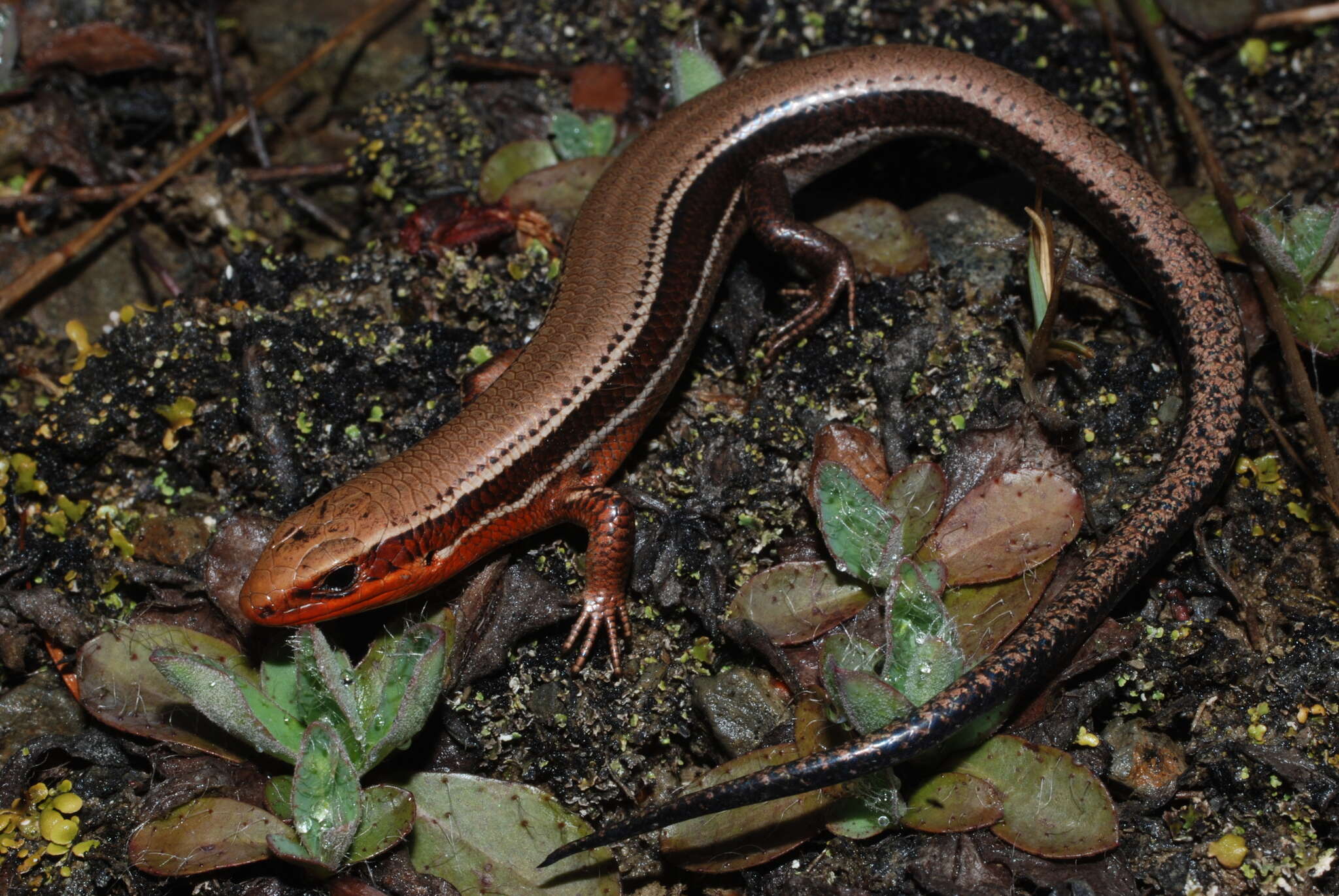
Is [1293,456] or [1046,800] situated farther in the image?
[1293,456]

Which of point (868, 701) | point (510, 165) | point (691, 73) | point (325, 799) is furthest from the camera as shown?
point (510, 165)

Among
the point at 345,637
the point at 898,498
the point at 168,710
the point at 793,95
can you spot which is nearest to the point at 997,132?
the point at 793,95

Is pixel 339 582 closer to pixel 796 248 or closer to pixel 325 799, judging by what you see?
pixel 325 799

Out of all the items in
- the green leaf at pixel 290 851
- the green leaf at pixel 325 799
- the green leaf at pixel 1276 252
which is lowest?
the green leaf at pixel 290 851

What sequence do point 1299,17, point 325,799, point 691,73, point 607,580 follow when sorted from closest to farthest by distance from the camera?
point 325,799 < point 607,580 < point 691,73 < point 1299,17

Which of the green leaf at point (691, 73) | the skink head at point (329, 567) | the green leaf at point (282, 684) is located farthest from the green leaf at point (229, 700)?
the green leaf at point (691, 73)

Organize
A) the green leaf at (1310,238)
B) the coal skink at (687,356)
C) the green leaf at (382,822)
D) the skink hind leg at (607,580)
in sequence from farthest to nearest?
the green leaf at (1310,238), the skink hind leg at (607,580), the coal skink at (687,356), the green leaf at (382,822)

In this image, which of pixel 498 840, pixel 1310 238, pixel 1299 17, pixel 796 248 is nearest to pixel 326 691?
pixel 498 840

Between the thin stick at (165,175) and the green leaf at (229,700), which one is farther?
the thin stick at (165,175)

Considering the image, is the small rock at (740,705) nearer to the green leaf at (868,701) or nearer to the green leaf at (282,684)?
the green leaf at (868,701)
